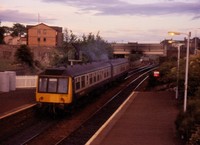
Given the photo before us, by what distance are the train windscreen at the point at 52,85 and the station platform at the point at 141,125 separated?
3292 mm

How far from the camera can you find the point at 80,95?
25.5 m

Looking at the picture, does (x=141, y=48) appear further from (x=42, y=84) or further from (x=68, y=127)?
(x=68, y=127)

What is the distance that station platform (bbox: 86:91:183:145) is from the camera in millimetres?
16891

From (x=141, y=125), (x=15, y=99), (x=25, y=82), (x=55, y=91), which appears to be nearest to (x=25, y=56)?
(x=25, y=82)

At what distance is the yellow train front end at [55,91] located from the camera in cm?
2327

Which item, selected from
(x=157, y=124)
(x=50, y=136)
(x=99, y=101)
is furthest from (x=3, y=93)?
(x=157, y=124)

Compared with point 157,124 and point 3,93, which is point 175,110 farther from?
point 3,93

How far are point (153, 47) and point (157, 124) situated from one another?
7278 cm

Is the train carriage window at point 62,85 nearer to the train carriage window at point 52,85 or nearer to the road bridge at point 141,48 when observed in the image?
the train carriage window at point 52,85

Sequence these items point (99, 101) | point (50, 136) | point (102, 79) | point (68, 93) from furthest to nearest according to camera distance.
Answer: point (102, 79) < point (99, 101) < point (68, 93) < point (50, 136)

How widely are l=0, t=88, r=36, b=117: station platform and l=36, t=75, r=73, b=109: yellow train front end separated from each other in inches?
73.9

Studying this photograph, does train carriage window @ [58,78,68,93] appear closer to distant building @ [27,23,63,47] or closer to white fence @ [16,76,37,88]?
white fence @ [16,76,37,88]

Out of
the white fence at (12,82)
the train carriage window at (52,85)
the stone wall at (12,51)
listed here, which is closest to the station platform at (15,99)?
the white fence at (12,82)

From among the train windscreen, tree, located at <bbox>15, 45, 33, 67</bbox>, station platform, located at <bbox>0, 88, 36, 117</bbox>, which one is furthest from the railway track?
tree, located at <bbox>15, 45, 33, 67</bbox>
